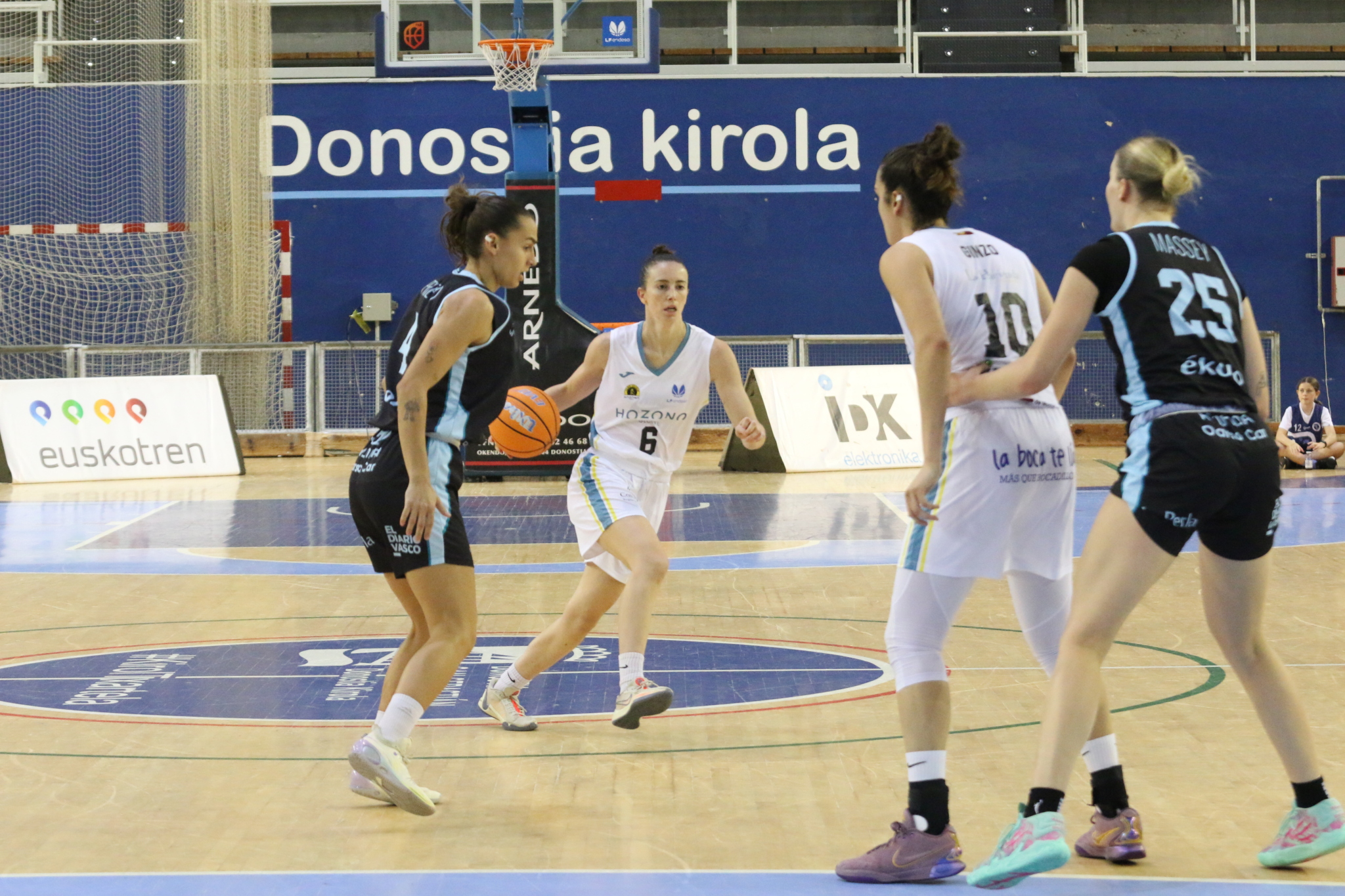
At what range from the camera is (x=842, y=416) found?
16625mm

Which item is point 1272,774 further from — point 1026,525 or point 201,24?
point 201,24

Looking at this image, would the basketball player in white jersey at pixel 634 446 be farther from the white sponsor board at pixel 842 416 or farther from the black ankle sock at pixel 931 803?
the white sponsor board at pixel 842 416

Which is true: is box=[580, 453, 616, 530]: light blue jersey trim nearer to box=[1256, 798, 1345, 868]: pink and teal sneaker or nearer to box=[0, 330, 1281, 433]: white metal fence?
box=[1256, 798, 1345, 868]: pink and teal sneaker

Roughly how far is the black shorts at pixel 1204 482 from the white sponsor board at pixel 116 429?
570 inches

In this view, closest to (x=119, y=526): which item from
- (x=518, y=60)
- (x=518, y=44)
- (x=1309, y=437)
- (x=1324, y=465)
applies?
(x=518, y=60)

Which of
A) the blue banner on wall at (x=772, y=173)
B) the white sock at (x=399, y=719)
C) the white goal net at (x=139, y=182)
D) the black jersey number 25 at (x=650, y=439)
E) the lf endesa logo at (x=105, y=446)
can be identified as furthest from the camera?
the blue banner on wall at (x=772, y=173)

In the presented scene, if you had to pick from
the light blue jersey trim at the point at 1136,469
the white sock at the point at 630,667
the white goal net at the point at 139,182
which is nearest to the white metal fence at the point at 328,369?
the white goal net at the point at 139,182

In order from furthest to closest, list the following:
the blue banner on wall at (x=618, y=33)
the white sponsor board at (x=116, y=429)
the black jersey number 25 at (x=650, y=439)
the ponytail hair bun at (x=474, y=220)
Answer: the blue banner on wall at (x=618, y=33), the white sponsor board at (x=116, y=429), the black jersey number 25 at (x=650, y=439), the ponytail hair bun at (x=474, y=220)

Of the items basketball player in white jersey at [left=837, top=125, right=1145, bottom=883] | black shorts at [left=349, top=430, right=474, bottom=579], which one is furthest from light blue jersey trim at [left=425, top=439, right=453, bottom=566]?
basketball player in white jersey at [left=837, top=125, right=1145, bottom=883]

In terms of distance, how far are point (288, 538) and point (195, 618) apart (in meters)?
3.32

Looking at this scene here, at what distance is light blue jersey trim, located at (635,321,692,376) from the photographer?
580 centimetres

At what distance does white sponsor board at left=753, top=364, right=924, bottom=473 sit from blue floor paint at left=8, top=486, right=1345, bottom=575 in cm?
271

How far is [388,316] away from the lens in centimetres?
2005

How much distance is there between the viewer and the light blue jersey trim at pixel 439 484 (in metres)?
4.28
